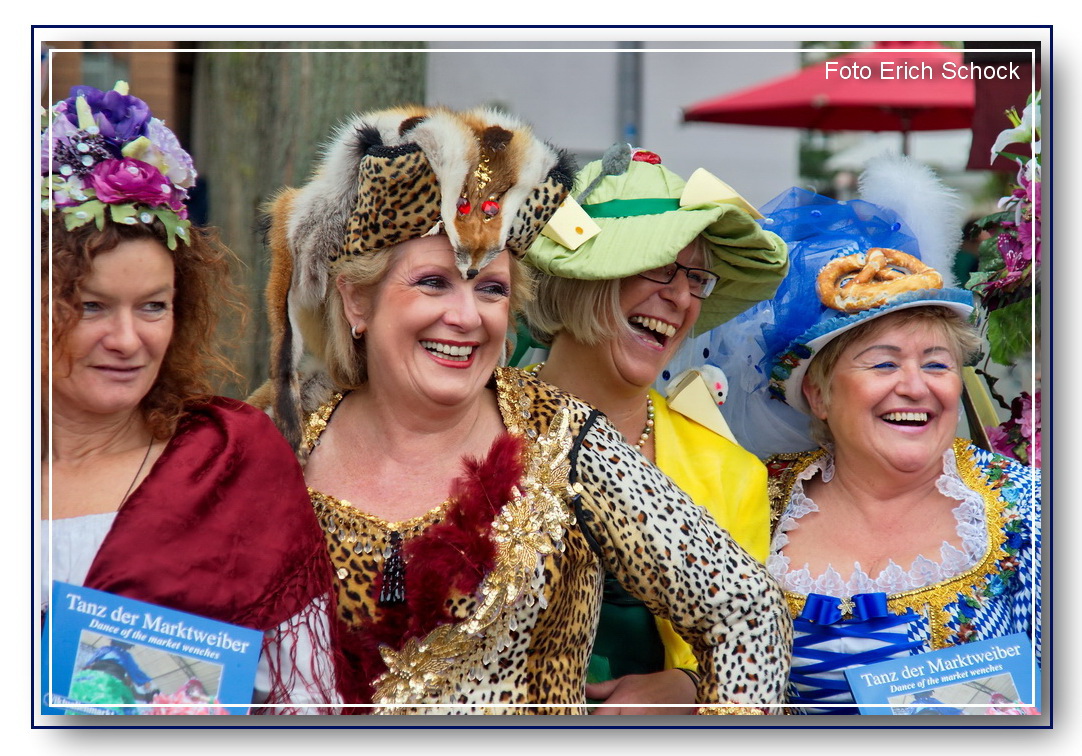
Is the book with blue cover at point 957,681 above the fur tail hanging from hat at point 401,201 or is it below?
below

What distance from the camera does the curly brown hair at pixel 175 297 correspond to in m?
2.43

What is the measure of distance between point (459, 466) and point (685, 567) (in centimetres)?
57

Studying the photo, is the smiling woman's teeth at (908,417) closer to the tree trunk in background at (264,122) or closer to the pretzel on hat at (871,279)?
the pretzel on hat at (871,279)

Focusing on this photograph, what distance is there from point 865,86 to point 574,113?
3.09 ft

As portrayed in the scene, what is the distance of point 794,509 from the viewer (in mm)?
2971

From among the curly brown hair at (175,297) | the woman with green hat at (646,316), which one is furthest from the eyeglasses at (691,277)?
the curly brown hair at (175,297)

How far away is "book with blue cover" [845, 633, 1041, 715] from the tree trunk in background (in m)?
1.98

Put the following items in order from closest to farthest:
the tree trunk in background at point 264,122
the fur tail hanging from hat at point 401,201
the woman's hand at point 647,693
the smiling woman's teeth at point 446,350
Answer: the fur tail hanging from hat at point 401,201
the smiling woman's teeth at point 446,350
the woman's hand at point 647,693
the tree trunk in background at point 264,122

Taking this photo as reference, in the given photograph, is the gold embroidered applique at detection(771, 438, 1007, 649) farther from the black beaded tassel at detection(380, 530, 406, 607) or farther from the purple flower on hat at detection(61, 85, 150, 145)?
the purple flower on hat at detection(61, 85, 150, 145)

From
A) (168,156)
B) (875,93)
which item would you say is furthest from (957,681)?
(168,156)

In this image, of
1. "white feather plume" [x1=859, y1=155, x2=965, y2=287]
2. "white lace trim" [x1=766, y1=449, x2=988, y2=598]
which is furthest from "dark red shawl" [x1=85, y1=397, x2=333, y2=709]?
"white feather plume" [x1=859, y1=155, x2=965, y2=287]

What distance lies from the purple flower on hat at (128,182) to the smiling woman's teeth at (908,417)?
1875mm

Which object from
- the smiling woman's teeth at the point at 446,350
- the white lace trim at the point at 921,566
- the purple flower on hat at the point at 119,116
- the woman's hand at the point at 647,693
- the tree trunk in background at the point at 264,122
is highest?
the tree trunk in background at the point at 264,122

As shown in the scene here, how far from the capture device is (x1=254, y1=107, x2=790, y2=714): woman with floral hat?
2406mm
